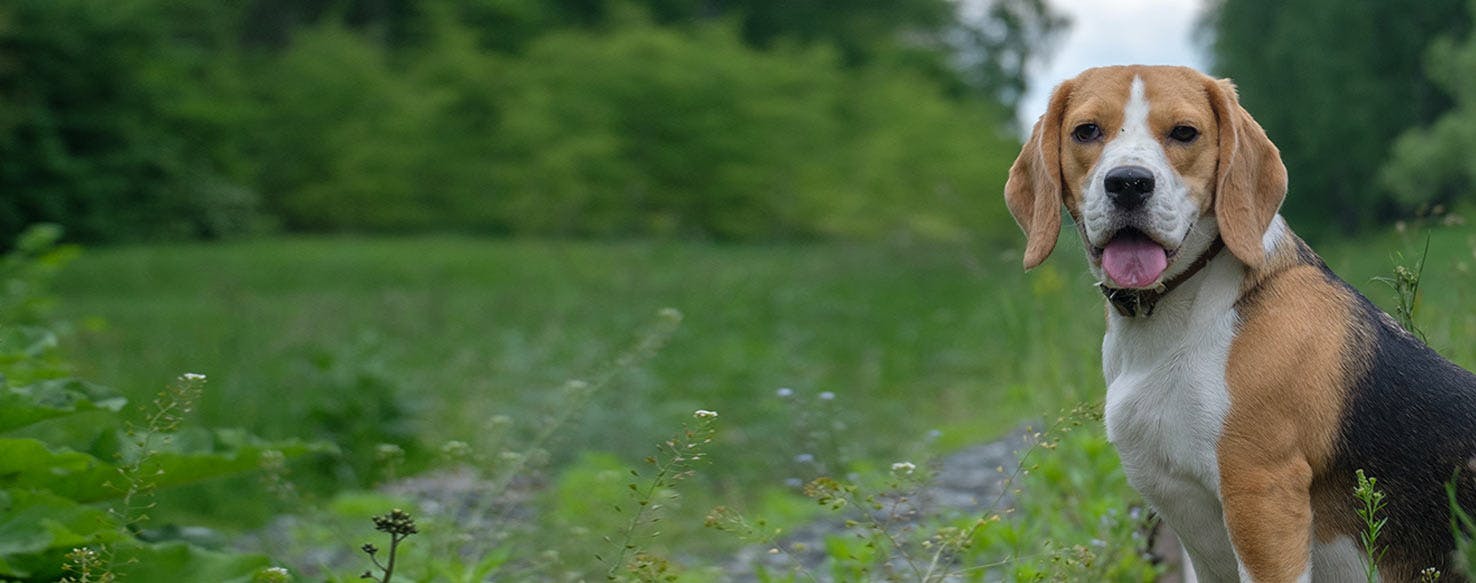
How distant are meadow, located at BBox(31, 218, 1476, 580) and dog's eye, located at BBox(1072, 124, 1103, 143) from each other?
69cm

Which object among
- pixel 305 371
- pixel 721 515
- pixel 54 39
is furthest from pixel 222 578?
pixel 54 39

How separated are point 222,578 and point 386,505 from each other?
2945mm

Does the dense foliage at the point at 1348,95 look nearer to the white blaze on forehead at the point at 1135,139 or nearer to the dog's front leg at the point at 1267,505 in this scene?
the white blaze on forehead at the point at 1135,139

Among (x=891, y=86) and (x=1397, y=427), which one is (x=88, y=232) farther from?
(x=1397, y=427)

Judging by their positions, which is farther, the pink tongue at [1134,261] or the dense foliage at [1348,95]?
the dense foliage at [1348,95]

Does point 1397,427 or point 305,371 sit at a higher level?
point 305,371

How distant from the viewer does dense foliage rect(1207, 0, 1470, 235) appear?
118 feet

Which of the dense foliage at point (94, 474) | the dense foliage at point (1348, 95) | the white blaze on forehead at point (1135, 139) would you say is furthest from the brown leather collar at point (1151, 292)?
the dense foliage at point (1348, 95)

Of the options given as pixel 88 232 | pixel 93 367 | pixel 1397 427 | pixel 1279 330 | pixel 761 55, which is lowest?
pixel 1397 427

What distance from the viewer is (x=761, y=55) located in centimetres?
4166

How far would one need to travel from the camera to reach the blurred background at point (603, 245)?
506cm

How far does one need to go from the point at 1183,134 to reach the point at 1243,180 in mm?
143

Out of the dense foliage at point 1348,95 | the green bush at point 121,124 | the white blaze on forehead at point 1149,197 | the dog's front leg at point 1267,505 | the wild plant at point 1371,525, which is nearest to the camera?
the wild plant at point 1371,525

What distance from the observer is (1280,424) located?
2.60 meters
